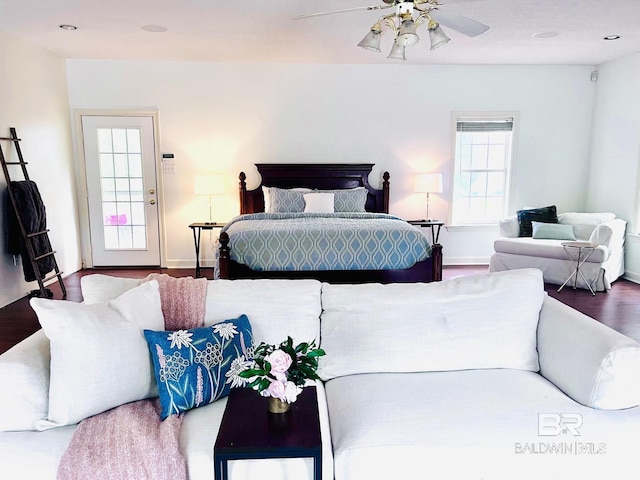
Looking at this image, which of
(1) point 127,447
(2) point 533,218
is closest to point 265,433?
(1) point 127,447

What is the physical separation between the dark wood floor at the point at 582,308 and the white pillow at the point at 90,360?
89.8 inches

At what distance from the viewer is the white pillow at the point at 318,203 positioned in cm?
510

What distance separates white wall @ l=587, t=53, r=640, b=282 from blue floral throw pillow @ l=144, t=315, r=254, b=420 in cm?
527

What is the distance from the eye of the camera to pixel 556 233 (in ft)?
16.5

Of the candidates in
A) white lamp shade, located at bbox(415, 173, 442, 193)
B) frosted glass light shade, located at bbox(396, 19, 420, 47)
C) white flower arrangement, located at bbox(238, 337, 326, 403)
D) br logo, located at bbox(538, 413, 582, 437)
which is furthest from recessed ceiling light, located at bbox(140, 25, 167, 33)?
br logo, located at bbox(538, 413, 582, 437)

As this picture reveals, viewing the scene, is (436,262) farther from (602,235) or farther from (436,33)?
(602,235)

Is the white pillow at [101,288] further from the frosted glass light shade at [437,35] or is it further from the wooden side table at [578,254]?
the wooden side table at [578,254]

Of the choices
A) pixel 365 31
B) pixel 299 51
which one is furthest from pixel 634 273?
pixel 299 51

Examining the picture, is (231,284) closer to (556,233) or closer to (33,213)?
(33,213)

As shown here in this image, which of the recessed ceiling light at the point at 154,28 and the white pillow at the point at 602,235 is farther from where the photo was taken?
the white pillow at the point at 602,235

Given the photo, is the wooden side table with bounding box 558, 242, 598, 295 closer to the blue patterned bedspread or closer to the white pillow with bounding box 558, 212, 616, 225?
the white pillow with bounding box 558, 212, 616, 225

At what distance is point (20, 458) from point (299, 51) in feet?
15.1

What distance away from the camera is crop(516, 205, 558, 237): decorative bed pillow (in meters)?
5.23

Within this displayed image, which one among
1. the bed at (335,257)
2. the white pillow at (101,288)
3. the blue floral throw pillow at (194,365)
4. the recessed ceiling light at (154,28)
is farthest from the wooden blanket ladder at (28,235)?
A: the blue floral throw pillow at (194,365)
